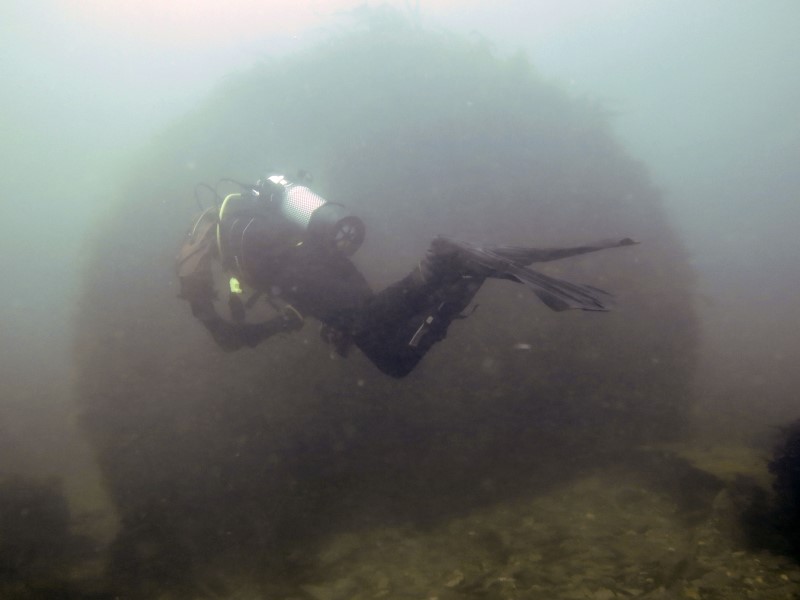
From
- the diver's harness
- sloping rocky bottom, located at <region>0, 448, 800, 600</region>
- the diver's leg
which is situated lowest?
sloping rocky bottom, located at <region>0, 448, 800, 600</region>

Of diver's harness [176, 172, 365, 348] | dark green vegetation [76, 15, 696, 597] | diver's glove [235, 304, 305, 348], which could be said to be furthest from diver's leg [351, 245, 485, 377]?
dark green vegetation [76, 15, 696, 597]

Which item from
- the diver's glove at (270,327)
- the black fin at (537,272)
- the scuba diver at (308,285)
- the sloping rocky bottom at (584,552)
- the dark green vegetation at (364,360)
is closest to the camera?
the sloping rocky bottom at (584,552)

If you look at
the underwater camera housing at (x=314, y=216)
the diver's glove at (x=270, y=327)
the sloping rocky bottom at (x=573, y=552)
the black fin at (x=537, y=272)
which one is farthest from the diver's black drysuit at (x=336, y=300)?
the sloping rocky bottom at (x=573, y=552)

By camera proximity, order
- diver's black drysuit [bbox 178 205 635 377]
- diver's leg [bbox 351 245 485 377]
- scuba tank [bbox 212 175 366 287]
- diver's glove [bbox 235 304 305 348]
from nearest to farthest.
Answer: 1. diver's leg [bbox 351 245 485 377]
2. diver's black drysuit [bbox 178 205 635 377]
3. scuba tank [bbox 212 175 366 287]
4. diver's glove [bbox 235 304 305 348]

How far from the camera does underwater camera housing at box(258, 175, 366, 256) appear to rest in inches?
200

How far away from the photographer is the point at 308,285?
194 inches

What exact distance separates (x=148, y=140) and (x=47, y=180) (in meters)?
49.7

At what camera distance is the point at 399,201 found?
1002 centimetres

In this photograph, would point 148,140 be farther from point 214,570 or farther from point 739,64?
point 739,64

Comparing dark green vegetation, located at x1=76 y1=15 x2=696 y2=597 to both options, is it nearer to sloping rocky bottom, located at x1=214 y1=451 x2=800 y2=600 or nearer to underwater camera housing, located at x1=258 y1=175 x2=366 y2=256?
sloping rocky bottom, located at x1=214 y1=451 x2=800 y2=600

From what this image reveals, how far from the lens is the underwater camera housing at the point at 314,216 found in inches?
200

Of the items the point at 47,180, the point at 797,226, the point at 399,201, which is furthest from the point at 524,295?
the point at 47,180

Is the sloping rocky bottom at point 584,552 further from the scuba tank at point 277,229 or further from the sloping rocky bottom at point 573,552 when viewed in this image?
the scuba tank at point 277,229

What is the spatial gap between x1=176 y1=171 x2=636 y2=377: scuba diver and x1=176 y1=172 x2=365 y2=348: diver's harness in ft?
0.04
